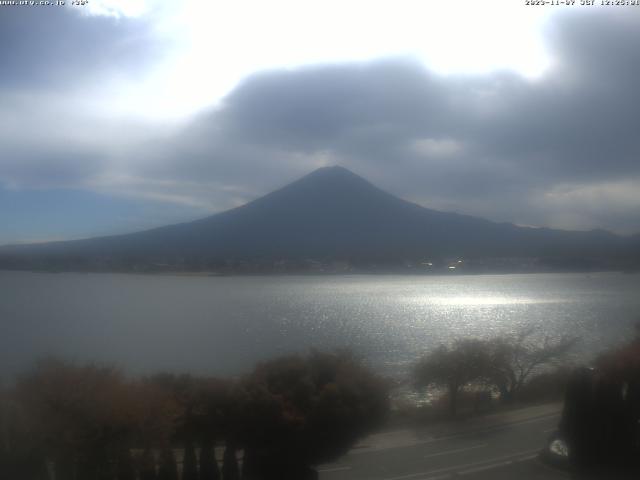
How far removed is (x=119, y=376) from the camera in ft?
22.5

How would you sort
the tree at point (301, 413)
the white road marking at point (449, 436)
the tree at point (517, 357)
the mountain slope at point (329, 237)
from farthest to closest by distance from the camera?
1. the mountain slope at point (329, 237)
2. the tree at point (517, 357)
3. the white road marking at point (449, 436)
4. the tree at point (301, 413)

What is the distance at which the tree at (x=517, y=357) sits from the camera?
9391 mm

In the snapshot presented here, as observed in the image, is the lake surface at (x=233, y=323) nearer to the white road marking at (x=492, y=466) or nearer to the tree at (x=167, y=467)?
the tree at (x=167, y=467)

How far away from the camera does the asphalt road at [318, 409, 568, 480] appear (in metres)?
6.44

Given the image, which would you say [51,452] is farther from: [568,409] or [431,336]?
[431,336]

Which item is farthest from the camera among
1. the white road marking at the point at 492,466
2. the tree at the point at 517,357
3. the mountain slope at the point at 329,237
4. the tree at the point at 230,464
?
the mountain slope at the point at 329,237

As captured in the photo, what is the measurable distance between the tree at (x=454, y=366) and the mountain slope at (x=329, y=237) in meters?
3.96

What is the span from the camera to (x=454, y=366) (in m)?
9.74

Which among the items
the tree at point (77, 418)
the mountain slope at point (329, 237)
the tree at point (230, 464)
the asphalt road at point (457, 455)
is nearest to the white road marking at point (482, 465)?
the asphalt road at point (457, 455)

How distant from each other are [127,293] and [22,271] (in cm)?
613

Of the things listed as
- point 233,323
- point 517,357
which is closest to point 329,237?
point 233,323

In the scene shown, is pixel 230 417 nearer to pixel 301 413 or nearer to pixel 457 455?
pixel 301 413

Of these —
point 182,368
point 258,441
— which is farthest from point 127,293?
point 258,441

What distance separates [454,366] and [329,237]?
52.5 ft
